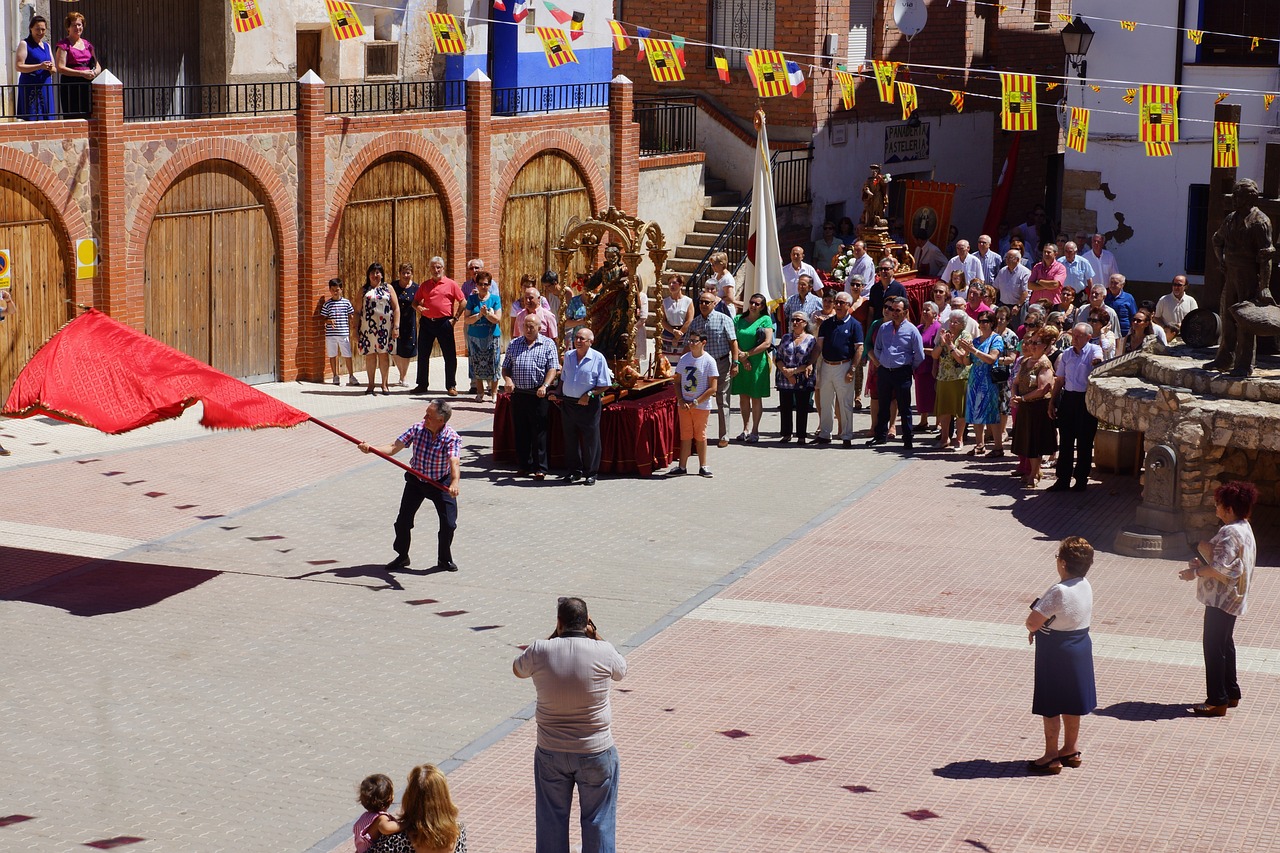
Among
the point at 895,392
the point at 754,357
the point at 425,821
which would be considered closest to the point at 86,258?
the point at 754,357

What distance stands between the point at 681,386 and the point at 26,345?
754 centimetres

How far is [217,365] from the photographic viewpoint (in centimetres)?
2294

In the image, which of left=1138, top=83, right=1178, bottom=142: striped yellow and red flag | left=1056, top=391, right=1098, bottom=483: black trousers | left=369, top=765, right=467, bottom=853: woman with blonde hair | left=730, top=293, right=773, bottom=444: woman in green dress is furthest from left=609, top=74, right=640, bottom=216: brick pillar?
left=369, top=765, right=467, bottom=853: woman with blonde hair

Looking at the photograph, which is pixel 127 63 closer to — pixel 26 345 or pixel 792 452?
pixel 26 345

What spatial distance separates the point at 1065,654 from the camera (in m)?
10.7

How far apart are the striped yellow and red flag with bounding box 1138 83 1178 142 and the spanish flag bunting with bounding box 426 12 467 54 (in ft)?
34.0

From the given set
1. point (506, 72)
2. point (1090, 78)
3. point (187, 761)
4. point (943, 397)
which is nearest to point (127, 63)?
point (506, 72)

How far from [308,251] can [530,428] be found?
6777 mm

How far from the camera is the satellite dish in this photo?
35.3 metres

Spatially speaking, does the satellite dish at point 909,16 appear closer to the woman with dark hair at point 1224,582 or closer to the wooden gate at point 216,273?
the wooden gate at point 216,273

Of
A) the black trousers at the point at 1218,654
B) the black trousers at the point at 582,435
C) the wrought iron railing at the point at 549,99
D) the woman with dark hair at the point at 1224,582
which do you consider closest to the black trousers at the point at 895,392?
the black trousers at the point at 582,435

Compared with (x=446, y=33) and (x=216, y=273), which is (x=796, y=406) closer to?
(x=216, y=273)

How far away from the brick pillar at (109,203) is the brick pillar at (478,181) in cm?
643

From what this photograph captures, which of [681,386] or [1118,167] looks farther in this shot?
[1118,167]
